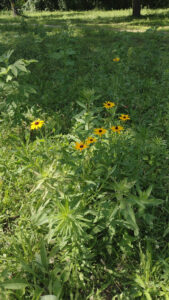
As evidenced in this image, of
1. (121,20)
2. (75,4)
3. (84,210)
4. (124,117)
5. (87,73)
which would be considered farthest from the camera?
(75,4)

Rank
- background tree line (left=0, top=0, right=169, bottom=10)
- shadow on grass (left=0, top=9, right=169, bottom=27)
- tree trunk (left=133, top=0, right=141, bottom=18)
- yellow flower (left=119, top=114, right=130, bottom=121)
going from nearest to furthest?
yellow flower (left=119, top=114, right=130, bottom=121) → shadow on grass (left=0, top=9, right=169, bottom=27) → tree trunk (left=133, top=0, right=141, bottom=18) → background tree line (left=0, top=0, right=169, bottom=10)

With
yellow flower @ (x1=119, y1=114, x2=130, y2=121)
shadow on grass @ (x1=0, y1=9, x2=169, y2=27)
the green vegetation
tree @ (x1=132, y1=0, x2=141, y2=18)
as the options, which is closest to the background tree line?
shadow on grass @ (x1=0, y1=9, x2=169, y2=27)

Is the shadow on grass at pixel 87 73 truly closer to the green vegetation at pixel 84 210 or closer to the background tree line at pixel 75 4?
the green vegetation at pixel 84 210

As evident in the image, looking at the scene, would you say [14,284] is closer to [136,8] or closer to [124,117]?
[124,117]

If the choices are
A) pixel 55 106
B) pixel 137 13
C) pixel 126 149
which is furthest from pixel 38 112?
pixel 137 13

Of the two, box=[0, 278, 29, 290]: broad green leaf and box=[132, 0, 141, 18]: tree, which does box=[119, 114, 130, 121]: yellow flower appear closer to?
box=[0, 278, 29, 290]: broad green leaf

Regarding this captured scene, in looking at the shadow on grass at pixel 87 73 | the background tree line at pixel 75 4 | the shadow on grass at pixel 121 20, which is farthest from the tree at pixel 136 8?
the background tree line at pixel 75 4

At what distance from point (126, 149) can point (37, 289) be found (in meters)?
1.29

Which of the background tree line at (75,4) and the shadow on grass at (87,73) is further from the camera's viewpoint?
the background tree line at (75,4)

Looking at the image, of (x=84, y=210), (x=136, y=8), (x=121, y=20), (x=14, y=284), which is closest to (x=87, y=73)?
(x=84, y=210)

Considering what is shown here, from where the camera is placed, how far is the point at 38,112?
3.18 meters

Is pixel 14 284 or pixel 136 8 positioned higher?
pixel 136 8

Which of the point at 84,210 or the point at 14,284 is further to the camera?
the point at 84,210

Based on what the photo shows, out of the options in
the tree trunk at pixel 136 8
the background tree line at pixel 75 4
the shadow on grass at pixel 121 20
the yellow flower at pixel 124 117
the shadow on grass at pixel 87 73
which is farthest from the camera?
the background tree line at pixel 75 4
